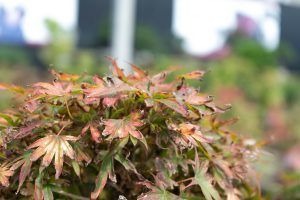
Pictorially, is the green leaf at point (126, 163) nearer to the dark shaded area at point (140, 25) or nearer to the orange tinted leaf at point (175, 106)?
the orange tinted leaf at point (175, 106)

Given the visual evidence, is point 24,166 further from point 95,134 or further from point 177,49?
point 177,49

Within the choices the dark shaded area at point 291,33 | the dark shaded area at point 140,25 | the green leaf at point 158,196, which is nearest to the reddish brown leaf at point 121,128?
the green leaf at point 158,196

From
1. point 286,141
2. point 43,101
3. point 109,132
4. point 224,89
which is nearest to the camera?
point 109,132

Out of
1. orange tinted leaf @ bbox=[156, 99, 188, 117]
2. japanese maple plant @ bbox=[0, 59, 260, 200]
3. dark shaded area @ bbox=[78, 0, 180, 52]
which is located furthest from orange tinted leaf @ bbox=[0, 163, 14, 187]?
dark shaded area @ bbox=[78, 0, 180, 52]

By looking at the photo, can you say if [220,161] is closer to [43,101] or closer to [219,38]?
[43,101]

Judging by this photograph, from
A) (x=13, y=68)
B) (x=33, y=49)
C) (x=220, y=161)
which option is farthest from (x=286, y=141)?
(x=33, y=49)

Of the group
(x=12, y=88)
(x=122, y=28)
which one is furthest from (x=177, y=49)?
(x=12, y=88)

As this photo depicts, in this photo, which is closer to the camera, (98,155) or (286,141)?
(98,155)
